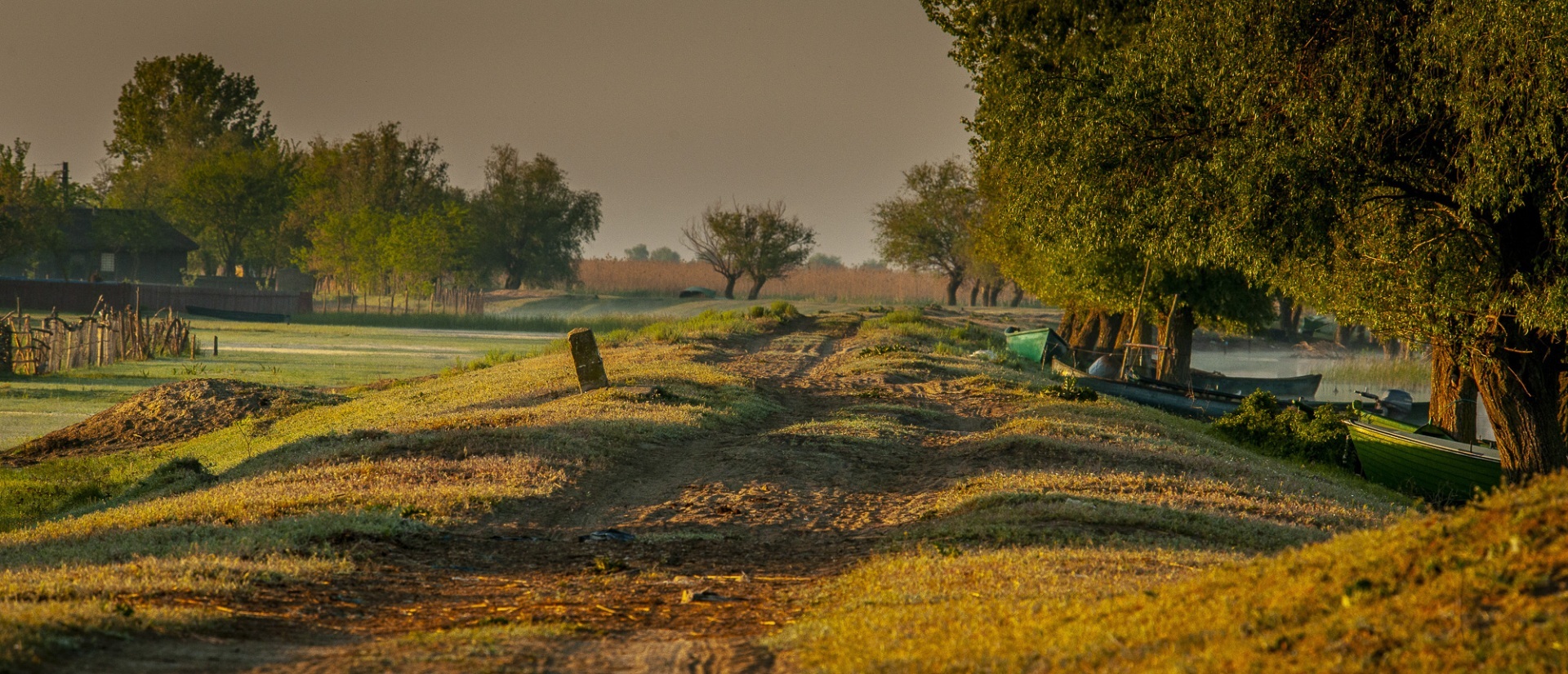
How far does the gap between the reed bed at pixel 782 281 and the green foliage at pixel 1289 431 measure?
90.1m

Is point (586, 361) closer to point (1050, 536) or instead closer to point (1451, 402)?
point (1050, 536)

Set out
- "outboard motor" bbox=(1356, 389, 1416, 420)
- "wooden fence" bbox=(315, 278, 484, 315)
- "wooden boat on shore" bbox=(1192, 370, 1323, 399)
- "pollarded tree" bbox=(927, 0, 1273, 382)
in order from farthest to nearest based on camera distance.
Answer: "wooden fence" bbox=(315, 278, 484, 315), "wooden boat on shore" bbox=(1192, 370, 1323, 399), "outboard motor" bbox=(1356, 389, 1416, 420), "pollarded tree" bbox=(927, 0, 1273, 382)

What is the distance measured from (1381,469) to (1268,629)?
48.9 feet

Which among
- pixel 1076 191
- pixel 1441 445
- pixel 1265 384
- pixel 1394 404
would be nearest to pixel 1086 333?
pixel 1265 384

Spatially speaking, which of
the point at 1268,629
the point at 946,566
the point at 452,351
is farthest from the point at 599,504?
the point at 452,351

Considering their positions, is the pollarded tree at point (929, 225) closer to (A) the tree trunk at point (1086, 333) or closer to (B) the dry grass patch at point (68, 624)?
(A) the tree trunk at point (1086, 333)

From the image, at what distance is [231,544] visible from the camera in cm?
894

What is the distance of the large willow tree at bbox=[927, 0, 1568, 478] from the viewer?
13.5 m

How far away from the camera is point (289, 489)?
11.9 metres

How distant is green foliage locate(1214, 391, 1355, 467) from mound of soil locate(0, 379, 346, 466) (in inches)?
702

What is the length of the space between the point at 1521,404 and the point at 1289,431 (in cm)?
640

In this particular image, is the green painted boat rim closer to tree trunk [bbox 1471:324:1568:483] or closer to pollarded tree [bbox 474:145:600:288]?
tree trunk [bbox 1471:324:1568:483]

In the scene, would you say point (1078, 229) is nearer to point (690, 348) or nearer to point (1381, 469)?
point (1381, 469)

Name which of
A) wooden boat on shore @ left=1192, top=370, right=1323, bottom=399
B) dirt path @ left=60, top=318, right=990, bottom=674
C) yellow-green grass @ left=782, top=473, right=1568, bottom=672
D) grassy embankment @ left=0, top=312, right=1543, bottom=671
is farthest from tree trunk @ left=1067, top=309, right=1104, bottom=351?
yellow-green grass @ left=782, top=473, right=1568, bottom=672
